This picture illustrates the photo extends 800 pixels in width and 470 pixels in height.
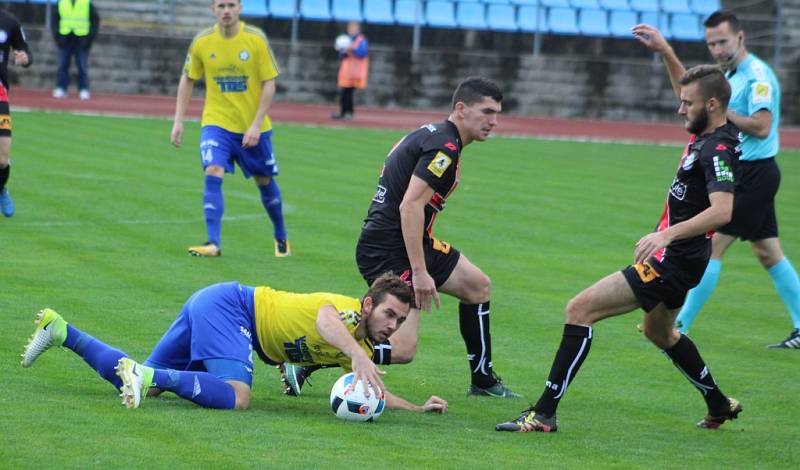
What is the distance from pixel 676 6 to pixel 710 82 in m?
29.0

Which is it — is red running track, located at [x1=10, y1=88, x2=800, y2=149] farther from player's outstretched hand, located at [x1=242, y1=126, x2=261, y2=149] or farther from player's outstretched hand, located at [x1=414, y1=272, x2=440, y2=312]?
player's outstretched hand, located at [x1=414, y1=272, x2=440, y2=312]

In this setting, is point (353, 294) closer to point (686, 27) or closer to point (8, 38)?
point (8, 38)

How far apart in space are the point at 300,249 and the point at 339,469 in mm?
6778

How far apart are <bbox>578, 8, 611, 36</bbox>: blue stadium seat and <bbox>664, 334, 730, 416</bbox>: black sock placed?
88.9 ft

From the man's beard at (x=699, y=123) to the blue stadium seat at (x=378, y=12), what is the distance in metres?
26.4

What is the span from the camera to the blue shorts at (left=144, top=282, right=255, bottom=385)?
6.71 m

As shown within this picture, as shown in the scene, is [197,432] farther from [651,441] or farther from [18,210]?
[18,210]

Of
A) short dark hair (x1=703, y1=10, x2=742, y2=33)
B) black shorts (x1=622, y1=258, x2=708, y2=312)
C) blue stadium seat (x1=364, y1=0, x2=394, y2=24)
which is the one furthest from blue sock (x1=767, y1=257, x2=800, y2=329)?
blue stadium seat (x1=364, y1=0, x2=394, y2=24)

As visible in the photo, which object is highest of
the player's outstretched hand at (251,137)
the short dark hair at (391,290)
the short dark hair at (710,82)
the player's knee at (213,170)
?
the short dark hair at (710,82)

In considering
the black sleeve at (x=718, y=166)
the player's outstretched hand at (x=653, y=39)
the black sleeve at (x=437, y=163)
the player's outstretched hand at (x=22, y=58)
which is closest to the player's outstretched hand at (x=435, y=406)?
the black sleeve at (x=437, y=163)

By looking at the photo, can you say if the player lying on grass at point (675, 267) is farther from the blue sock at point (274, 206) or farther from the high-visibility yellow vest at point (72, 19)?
the high-visibility yellow vest at point (72, 19)

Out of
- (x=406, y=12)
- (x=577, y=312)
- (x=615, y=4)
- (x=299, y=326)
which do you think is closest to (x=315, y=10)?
(x=406, y=12)

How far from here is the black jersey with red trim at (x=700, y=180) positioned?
257 inches

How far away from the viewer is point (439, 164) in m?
6.96
